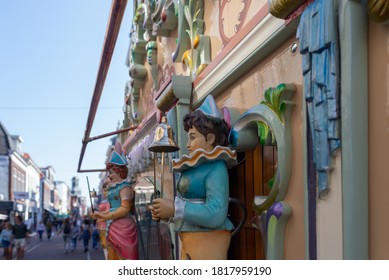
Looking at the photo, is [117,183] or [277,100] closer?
[277,100]

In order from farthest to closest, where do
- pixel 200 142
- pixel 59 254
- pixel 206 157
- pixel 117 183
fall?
pixel 59 254 < pixel 117 183 < pixel 200 142 < pixel 206 157

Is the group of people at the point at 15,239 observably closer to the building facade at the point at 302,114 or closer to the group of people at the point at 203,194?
the building facade at the point at 302,114

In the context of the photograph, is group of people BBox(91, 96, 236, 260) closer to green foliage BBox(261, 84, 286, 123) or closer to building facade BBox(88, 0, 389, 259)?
building facade BBox(88, 0, 389, 259)

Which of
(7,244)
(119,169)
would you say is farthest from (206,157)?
(7,244)

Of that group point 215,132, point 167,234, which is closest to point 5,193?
point 167,234

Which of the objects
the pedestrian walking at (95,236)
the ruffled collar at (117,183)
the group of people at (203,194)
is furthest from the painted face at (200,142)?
the pedestrian walking at (95,236)

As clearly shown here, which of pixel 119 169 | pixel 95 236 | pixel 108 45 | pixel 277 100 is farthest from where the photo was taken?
pixel 95 236

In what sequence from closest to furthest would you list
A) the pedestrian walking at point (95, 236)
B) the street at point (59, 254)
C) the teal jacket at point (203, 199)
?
1. the teal jacket at point (203, 199)
2. the street at point (59, 254)
3. the pedestrian walking at point (95, 236)

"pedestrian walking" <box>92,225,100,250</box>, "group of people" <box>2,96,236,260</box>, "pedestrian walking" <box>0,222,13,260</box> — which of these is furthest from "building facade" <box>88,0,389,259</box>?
"pedestrian walking" <box>92,225,100,250</box>

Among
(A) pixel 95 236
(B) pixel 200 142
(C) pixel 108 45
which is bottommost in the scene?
(A) pixel 95 236

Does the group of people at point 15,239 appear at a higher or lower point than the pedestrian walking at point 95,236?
higher

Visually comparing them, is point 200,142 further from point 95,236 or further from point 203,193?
point 95,236

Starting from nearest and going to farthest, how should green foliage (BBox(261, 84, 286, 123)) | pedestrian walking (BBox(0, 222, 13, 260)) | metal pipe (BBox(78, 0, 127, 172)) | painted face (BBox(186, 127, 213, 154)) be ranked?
green foliage (BBox(261, 84, 286, 123)), painted face (BBox(186, 127, 213, 154)), metal pipe (BBox(78, 0, 127, 172)), pedestrian walking (BBox(0, 222, 13, 260))

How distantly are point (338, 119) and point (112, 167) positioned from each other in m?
3.33
